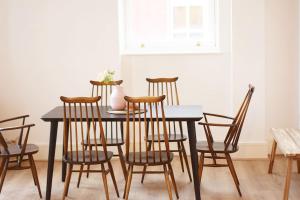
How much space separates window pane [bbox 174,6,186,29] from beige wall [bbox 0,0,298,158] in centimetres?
38

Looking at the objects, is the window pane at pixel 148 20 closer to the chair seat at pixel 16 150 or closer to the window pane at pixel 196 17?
the window pane at pixel 196 17

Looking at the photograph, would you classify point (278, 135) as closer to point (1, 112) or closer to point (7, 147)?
point (7, 147)

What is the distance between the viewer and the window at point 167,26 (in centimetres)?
594

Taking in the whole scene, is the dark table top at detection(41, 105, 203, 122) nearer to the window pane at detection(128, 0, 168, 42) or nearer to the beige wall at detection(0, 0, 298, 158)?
the beige wall at detection(0, 0, 298, 158)

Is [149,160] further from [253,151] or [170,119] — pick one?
[253,151]

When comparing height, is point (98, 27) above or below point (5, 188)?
above

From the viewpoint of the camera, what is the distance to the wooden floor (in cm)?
457

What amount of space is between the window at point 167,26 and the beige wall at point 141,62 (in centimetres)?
17

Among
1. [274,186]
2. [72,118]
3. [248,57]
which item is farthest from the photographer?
[248,57]

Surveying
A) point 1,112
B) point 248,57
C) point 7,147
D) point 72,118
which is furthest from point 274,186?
point 1,112

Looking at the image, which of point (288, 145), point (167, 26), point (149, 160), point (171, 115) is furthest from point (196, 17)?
point (149, 160)

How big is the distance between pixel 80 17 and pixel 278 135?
2.34 m

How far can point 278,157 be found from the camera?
5.80 metres

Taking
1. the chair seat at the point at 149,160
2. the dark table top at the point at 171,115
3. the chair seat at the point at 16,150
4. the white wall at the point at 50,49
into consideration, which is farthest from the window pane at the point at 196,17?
the chair seat at the point at 16,150
